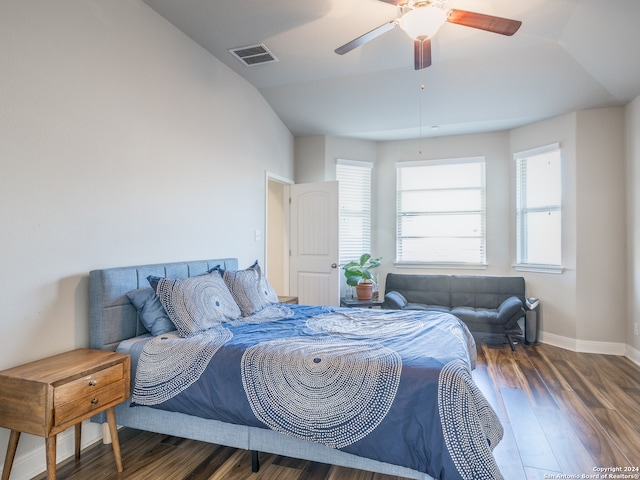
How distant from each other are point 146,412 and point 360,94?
145 inches

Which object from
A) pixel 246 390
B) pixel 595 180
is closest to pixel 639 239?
pixel 595 180

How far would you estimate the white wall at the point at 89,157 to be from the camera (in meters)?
1.95

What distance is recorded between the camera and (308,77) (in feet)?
13.1

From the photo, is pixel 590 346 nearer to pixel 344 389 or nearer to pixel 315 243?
pixel 315 243

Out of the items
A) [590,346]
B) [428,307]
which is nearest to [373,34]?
[428,307]

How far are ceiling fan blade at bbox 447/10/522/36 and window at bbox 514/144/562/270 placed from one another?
2.90 meters

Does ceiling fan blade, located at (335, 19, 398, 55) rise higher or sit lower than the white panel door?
higher

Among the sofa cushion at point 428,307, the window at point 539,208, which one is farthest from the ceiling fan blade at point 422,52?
the sofa cushion at point 428,307

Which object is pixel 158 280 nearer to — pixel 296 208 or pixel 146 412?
pixel 146 412

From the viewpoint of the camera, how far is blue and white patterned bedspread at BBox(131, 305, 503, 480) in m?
1.61

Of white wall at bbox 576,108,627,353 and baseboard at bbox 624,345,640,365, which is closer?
baseboard at bbox 624,345,640,365

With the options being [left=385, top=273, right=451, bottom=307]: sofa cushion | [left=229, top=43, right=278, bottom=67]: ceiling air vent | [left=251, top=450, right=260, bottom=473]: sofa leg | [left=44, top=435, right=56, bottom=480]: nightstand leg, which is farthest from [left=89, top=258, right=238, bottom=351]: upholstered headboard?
[left=385, top=273, right=451, bottom=307]: sofa cushion

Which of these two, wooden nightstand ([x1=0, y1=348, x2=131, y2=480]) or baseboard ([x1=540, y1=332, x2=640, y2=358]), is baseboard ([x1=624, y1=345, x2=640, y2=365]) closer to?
baseboard ([x1=540, y1=332, x2=640, y2=358])

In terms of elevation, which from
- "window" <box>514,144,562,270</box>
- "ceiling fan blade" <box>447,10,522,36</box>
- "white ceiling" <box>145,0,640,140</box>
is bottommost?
"window" <box>514,144,562,270</box>
